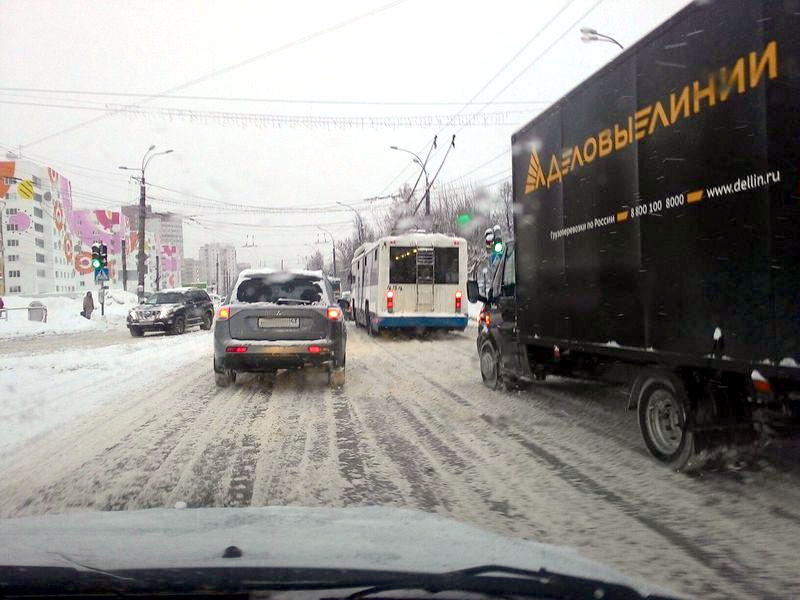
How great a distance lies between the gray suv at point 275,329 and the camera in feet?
28.4

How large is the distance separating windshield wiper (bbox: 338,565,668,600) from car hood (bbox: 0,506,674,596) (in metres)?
0.08

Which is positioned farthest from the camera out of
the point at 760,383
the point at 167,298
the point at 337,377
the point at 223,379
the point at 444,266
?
the point at 167,298

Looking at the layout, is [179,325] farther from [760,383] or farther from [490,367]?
[760,383]

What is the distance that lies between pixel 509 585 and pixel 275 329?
7.07 metres

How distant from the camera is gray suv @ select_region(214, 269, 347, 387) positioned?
340 inches

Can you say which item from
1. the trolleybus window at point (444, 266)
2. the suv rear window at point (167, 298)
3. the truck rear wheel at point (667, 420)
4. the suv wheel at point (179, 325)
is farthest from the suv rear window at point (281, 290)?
the suv rear window at point (167, 298)

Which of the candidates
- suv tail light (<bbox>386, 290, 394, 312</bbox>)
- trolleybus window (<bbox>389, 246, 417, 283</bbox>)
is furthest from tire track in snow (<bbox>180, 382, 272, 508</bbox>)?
trolleybus window (<bbox>389, 246, 417, 283</bbox>)

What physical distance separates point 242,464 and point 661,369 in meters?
3.49

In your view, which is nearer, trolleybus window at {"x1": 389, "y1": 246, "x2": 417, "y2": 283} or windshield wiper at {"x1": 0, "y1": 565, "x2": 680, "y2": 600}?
windshield wiper at {"x1": 0, "y1": 565, "x2": 680, "y2": 600}

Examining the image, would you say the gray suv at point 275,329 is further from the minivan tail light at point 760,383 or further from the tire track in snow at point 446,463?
the minivan tail light at point 760,383

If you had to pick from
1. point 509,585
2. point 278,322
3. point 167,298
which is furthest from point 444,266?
point 509,585

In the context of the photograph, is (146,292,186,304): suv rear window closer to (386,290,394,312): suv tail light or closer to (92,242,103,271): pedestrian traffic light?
(92,242,103,271): pedestrian traffic light

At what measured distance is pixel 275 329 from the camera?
28.6 feet

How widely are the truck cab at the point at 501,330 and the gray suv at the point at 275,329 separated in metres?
2.13
